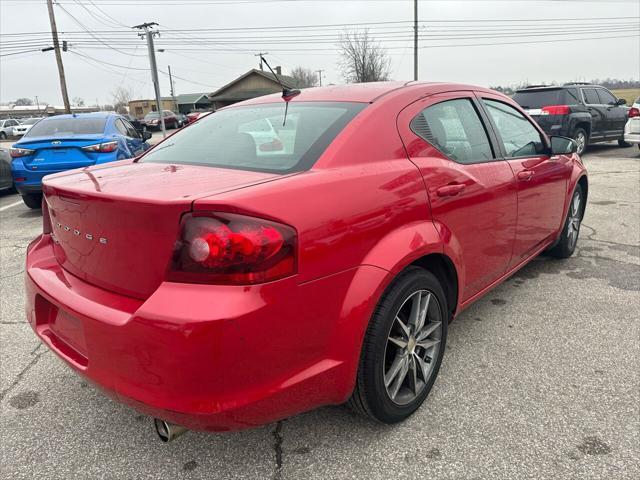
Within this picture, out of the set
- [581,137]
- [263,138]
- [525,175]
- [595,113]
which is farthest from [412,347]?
[595,113]

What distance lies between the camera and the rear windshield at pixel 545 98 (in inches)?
425

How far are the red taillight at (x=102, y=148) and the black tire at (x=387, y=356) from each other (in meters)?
5.83

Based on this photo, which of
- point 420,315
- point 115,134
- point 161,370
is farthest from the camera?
point 115,134

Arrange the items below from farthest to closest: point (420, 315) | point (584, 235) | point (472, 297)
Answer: point (584, 235) → point (472, 297) → point (420, 315)

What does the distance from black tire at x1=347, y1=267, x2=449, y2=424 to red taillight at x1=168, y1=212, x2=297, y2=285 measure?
0.57m

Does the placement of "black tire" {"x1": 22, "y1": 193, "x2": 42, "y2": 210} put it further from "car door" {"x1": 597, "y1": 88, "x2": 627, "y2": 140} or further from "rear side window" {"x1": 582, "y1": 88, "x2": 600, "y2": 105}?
"car door" {"x1": 597, "y1": 88, "x2": 627, "y2": 140}

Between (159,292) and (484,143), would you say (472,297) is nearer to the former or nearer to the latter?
(484,143)

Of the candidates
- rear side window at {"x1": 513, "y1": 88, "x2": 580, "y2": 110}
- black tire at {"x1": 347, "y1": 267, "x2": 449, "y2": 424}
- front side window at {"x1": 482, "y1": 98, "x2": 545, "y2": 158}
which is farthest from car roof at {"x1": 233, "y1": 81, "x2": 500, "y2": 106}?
rear side window at {"x1": 513, "y1": 88, "x2": 580, "y2": 110}

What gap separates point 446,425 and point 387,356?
0.42 m

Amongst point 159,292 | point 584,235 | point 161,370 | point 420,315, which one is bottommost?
point 584,235

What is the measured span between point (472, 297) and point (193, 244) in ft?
5.97

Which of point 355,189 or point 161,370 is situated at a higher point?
point 355,189

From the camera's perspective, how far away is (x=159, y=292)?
1667 mm

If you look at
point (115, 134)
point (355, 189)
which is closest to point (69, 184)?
point (355, 189)
